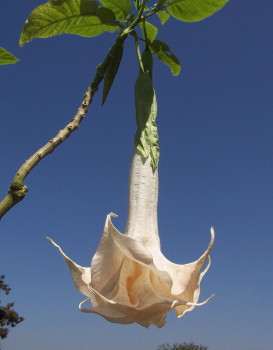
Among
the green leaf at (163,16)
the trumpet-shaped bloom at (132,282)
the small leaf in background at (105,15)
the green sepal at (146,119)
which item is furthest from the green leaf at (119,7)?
the trumpet-shaped bloom at (132,282)

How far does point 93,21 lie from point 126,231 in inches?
26.8

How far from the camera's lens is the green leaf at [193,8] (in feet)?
4.96

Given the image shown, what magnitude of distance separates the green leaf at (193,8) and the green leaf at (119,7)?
12 cm

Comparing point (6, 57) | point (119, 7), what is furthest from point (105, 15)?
point (6, 57)

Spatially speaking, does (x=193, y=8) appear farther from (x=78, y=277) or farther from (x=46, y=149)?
(x=78, y=277)

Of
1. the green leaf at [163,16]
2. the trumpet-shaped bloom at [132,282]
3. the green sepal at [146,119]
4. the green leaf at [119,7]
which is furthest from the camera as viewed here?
the green leaf at [163,16]

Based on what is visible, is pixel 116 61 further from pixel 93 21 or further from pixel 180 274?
pixel 180 274

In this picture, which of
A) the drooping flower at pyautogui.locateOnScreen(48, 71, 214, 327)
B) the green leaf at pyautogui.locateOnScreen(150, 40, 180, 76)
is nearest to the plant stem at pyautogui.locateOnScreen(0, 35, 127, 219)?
the drooping flower at pyautogui.locateOnScreen(48, 71, 214, 327)

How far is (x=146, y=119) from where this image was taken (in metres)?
1.36

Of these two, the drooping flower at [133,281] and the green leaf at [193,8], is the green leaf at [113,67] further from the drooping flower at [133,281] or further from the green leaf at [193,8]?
the drooping flower at [133,281]

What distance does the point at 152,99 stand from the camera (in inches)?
54.6

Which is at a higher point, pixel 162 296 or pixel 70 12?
pixel 70 12

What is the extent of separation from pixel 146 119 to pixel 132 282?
1.51 feet

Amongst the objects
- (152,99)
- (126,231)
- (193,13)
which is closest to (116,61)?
(152,99)
